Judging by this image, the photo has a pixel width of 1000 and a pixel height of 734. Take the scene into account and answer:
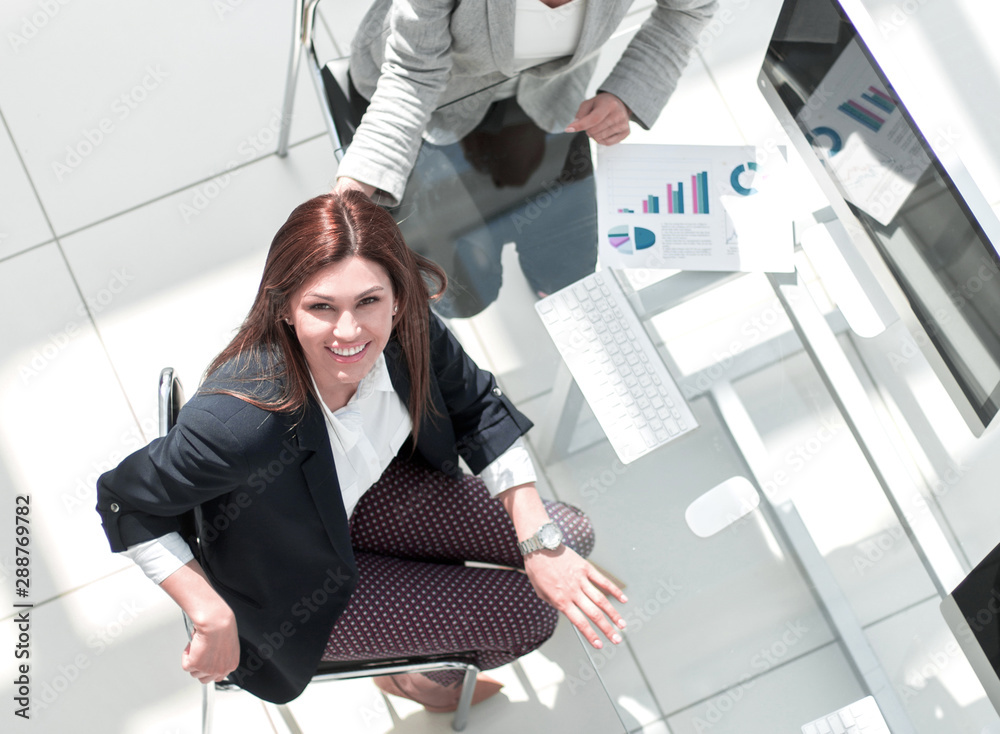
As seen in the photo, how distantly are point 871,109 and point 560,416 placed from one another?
2.61 ft

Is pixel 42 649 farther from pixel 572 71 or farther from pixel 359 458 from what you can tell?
pixel 572 71

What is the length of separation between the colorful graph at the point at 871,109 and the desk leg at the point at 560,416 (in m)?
0.69

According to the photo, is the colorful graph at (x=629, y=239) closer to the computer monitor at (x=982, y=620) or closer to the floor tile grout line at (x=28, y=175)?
the computer monitor at (x=982, y=620)

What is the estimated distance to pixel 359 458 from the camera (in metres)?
1.53

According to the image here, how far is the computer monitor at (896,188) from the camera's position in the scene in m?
1.35

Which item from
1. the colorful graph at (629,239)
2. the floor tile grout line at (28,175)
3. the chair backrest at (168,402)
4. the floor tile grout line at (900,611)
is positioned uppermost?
the floor tile grout line at (28,175)

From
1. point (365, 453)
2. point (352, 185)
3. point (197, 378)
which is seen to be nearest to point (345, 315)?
point (365, 453)

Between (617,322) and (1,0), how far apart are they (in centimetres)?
216

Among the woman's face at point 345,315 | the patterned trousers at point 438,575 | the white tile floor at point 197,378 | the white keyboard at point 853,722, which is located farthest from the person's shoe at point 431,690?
the woman's face at point 345,315

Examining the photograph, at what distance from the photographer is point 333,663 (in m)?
1.65

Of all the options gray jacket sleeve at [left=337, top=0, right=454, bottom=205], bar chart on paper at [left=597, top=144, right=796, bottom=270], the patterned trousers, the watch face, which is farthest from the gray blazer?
the watch face

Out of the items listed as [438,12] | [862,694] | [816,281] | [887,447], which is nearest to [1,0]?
[438,12]

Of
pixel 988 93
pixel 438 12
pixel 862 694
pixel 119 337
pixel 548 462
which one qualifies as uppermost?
pixel 438 12

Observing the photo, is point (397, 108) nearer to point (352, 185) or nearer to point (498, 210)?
point (352, 185)
